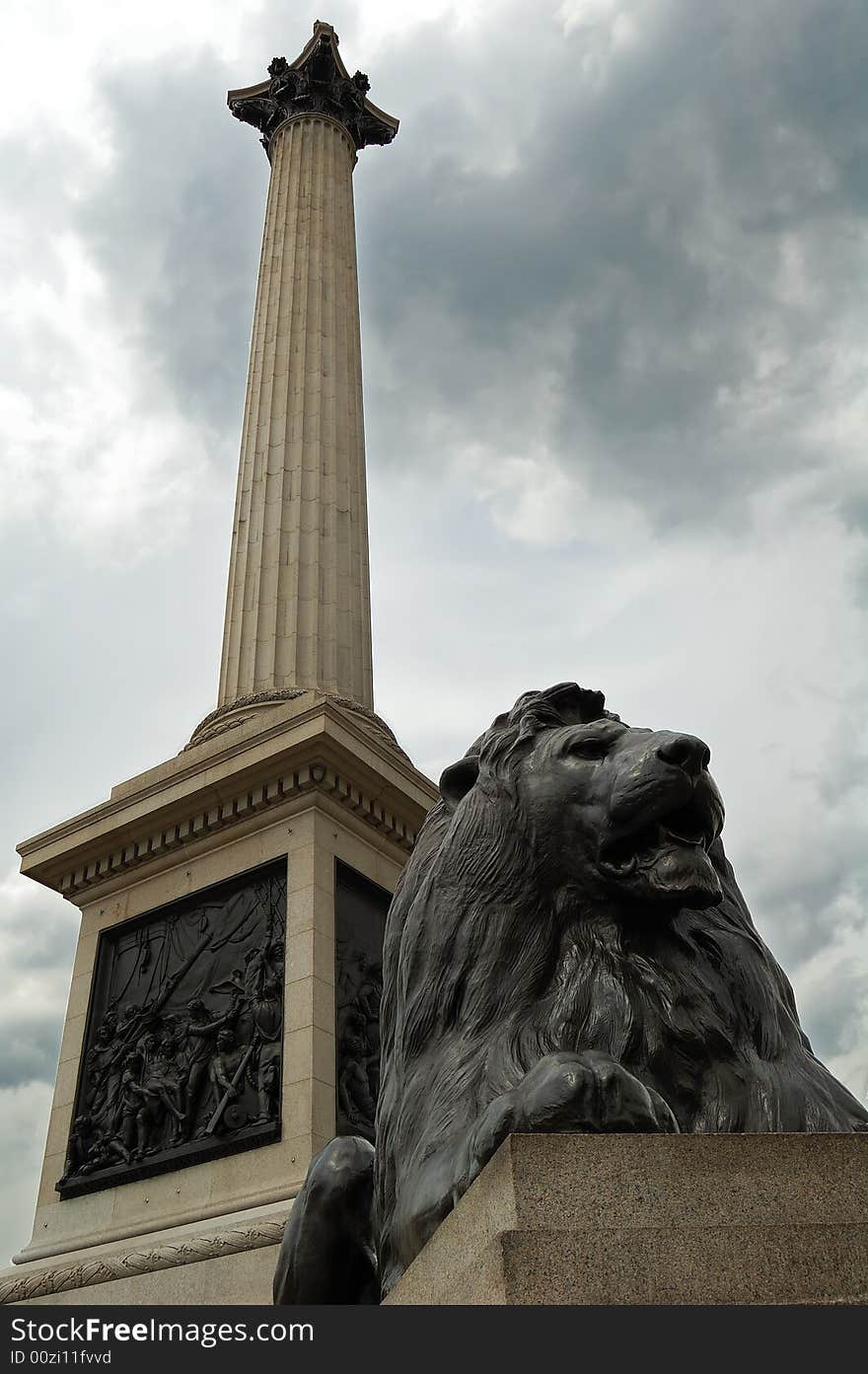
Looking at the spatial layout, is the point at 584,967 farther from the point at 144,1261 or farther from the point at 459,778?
the point at 144,1261

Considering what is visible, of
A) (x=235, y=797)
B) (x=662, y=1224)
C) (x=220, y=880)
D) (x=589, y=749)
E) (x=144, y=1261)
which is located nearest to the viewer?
(x=662, y=1224)

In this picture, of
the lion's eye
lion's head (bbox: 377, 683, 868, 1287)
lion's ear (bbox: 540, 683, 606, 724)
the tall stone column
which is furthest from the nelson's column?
the lion's eye

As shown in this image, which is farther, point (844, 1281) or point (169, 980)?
point (169, 980)

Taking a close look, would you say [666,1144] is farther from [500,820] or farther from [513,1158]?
[500,820]

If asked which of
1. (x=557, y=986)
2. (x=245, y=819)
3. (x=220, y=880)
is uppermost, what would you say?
(x=245, y=819)

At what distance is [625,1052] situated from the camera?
3027mm

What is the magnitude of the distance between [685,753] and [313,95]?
21.3m

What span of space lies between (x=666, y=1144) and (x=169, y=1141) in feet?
28.0

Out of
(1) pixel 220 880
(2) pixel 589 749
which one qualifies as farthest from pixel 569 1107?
→ (1) pixel 220 880

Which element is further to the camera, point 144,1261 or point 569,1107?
point 144,1261

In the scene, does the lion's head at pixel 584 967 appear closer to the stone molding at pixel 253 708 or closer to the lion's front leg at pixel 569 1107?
the lion's front leg at pixel 569 1107

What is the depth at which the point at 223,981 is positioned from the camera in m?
10.4

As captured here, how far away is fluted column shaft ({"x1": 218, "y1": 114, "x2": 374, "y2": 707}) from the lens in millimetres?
14336
